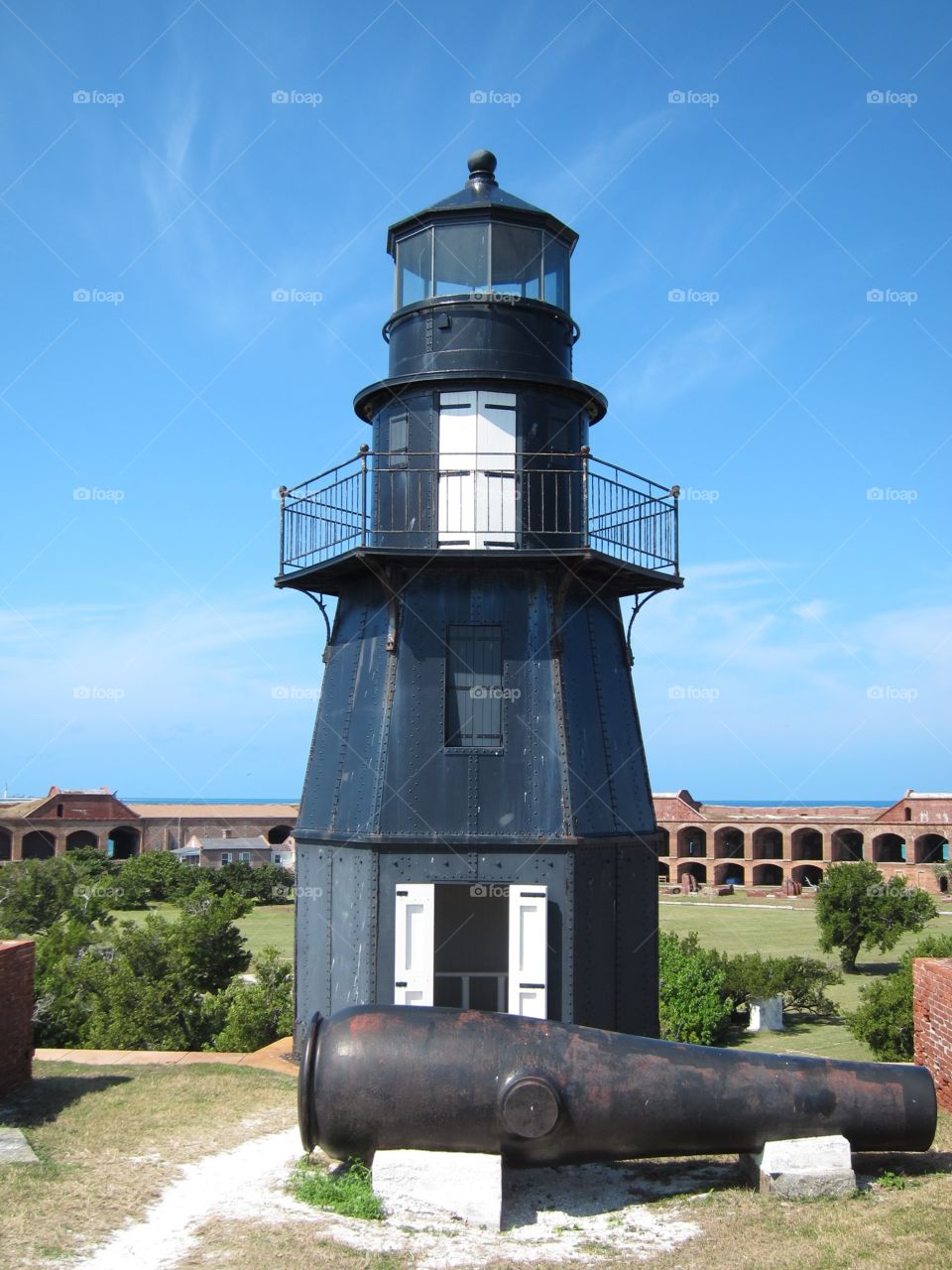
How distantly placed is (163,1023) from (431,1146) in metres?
10.5

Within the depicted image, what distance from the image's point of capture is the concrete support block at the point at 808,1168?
9367mm

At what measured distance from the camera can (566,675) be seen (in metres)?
14.3

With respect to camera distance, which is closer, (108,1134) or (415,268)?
(108,1134)

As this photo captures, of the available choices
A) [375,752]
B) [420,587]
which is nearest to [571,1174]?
[375,752]

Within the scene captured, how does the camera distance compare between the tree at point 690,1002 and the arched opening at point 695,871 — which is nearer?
the tree at point 690,1002

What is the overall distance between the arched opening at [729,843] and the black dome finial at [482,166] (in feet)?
210

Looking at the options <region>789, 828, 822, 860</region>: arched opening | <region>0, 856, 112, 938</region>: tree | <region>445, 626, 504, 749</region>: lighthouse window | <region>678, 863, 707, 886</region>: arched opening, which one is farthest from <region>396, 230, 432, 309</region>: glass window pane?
<region>678, 863, 707, 886</region>: arched opening

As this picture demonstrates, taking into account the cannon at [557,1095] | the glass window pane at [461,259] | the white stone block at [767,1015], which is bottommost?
the white stone block at [767,1015]

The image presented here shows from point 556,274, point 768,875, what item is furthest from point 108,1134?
point 768,875

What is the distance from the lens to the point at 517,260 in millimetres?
15055

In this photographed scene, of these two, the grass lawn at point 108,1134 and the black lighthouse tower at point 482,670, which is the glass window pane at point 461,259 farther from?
the grass lawn at point 108,1134

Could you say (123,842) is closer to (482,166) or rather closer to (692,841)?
(692,841)

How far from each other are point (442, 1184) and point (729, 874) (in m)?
70.7

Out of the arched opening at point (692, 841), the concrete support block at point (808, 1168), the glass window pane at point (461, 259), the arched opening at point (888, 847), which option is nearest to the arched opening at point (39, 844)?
the arched opening at point (692, 841)
